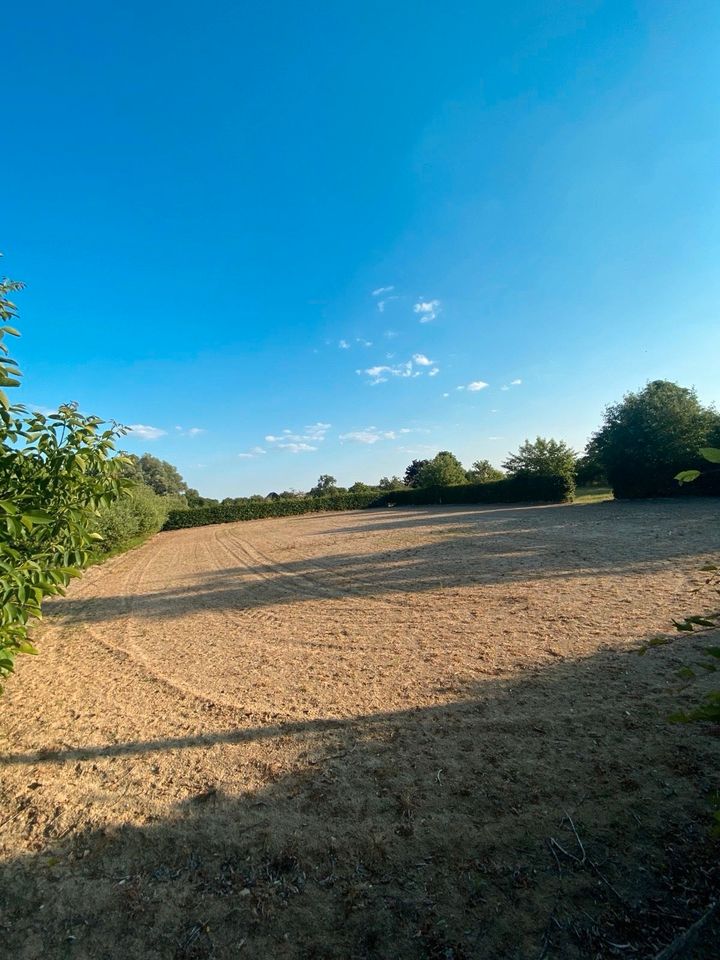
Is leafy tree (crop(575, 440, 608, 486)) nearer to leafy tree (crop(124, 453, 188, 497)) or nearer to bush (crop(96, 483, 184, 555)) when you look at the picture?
bush (crop(96, 483, 184, 555))

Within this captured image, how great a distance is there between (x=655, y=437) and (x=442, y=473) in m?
22.5

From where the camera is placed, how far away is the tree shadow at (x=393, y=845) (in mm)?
1933

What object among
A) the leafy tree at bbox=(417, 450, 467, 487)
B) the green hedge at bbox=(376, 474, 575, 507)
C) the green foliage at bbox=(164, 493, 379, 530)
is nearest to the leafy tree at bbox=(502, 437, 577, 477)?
the green hedge at bbox=(376, 474, 575, 507)

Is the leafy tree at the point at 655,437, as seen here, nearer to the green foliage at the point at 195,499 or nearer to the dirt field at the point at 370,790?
the dirt field at the point at 370,790

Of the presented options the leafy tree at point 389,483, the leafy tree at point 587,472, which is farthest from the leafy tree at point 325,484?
the leafy tree at point 587,472

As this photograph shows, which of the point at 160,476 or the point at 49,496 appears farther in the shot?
the point at 160,476

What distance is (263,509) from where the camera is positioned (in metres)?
46.2

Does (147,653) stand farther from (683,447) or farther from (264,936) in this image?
(683,447)

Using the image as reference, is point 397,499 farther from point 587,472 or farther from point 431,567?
point 431,567

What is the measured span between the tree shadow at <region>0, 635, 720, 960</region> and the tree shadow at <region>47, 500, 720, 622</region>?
5.07 m

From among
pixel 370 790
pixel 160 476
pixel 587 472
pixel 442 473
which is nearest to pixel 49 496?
pixel 370 790

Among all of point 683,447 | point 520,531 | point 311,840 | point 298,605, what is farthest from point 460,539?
point 683,447

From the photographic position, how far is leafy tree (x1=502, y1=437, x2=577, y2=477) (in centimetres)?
3094

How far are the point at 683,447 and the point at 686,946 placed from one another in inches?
1010
